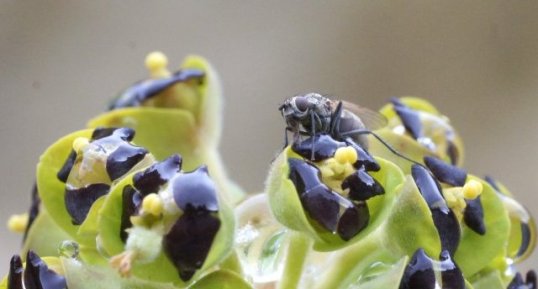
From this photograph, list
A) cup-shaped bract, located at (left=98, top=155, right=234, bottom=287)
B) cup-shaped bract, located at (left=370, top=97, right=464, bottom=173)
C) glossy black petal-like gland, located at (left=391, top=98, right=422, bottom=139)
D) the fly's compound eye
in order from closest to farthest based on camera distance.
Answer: cup-shaped bract, located at (left=98, top=155, right=234, bottom=287) < the fly's compound eye < cup-shaped bract, located at (left=370, top=97, right=464, bottom=173) < glossy black petal-like gland, located at (left=391, top=98, right=422, bottom=139)

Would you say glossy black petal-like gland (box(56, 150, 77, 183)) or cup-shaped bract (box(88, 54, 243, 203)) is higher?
glossy black petal-like gland (box(56, 150, 77, 183))

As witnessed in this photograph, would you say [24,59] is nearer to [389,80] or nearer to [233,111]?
[233,111]

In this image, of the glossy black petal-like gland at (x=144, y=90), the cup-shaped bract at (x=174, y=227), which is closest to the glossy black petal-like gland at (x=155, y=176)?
the cup-shaped bract at (x=174, y=227)

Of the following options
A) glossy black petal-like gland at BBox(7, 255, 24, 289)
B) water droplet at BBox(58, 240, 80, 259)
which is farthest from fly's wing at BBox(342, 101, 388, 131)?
glossy black petal-like gland at BBox(7, 255, 24, 289)

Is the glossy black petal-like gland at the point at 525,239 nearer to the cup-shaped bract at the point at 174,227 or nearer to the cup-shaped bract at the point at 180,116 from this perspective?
the cup-shaped bract at the point at 180,116

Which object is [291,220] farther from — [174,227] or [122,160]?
[122,160]

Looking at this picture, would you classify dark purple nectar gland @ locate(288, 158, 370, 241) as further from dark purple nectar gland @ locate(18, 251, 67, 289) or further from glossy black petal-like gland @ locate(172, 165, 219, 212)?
dark purple nectar gland @ locate(18, 251, 67, 289)
